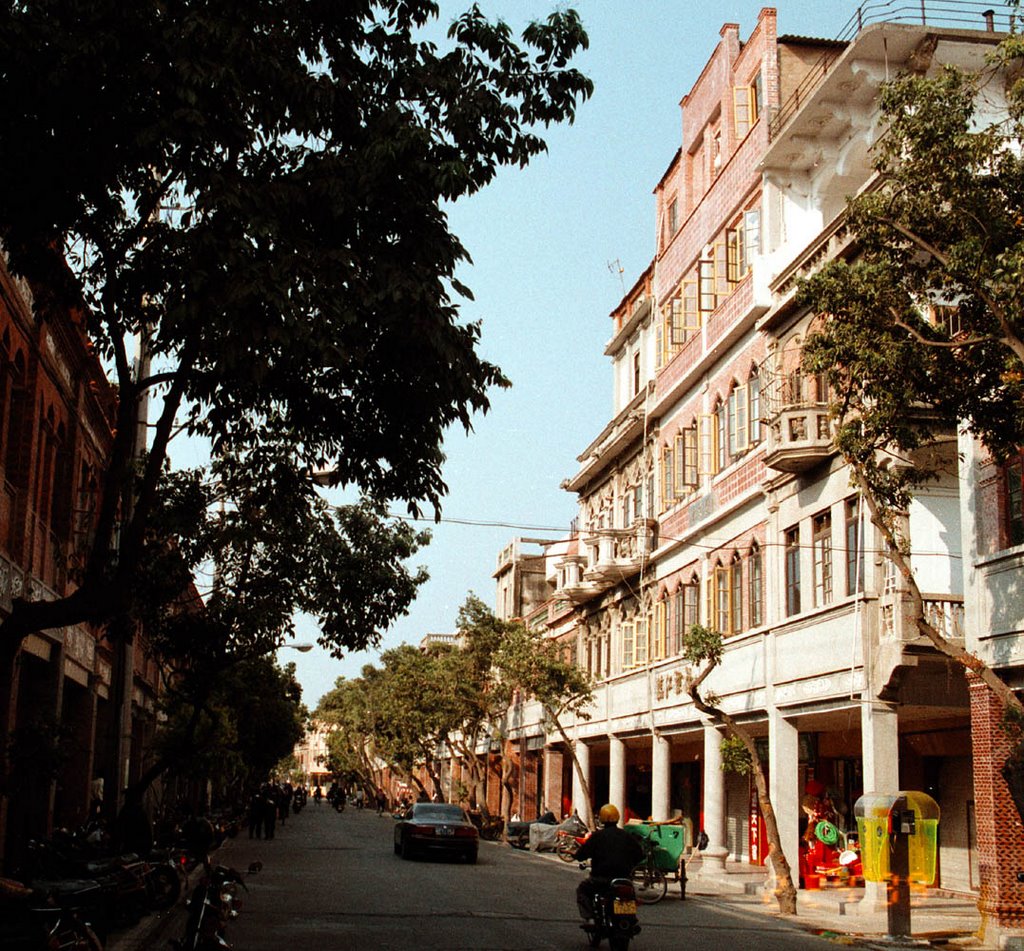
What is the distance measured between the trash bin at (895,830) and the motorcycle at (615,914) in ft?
16.5

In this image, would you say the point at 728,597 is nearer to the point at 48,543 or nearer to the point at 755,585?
the point at 755,585

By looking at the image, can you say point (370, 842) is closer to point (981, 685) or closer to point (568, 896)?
point (568, 896)

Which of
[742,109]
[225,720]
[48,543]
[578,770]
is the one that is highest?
[742,109]

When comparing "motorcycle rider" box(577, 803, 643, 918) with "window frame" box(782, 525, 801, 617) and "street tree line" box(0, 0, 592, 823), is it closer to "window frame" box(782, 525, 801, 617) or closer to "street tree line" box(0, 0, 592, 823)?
"street tree line" box(0, 0, 592, 823)

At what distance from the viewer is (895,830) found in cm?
1853

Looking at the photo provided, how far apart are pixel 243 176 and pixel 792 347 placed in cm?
1977

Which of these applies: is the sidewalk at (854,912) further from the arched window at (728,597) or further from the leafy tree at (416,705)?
the leafy tree at (416,705)

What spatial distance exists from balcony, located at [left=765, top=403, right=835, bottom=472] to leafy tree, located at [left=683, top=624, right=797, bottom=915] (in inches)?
175

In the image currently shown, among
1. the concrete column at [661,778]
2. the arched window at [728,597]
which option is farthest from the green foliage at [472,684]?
the arched window at [728,597]

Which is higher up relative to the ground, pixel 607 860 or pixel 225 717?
pixel 225 717

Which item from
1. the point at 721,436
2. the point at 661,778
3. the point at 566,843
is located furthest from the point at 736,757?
the point at 661,778

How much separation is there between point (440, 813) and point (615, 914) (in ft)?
74.0

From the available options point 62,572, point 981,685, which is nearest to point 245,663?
point 62,572

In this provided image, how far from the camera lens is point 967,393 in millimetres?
15617
